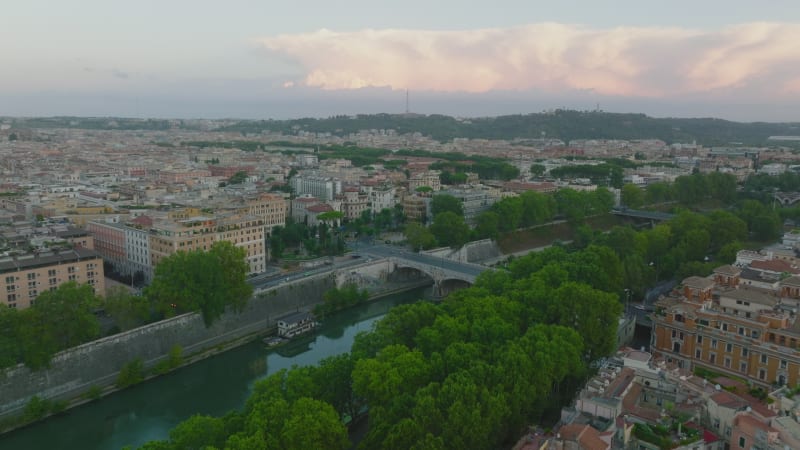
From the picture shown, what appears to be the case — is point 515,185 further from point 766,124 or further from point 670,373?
point 766,124

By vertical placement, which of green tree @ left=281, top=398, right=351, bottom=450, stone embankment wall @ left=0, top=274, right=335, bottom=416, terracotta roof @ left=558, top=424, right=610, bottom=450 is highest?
terracotta roof @ left=558, top=424, right=610, bottom=450

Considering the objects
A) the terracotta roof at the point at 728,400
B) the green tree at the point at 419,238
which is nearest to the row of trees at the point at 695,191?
the green tree at the point at 419,238

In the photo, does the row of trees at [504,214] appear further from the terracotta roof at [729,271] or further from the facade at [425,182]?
the terracotta roof at [729,271]

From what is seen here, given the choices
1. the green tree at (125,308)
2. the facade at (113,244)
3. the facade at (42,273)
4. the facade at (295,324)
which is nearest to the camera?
the green tree at (125,308)

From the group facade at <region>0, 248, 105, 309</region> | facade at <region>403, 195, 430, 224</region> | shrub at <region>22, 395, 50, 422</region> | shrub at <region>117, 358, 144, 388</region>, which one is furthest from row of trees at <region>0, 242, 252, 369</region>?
facade at <region>403, 195, 430, 224</region>

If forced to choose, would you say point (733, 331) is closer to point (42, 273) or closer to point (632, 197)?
point (42, 273)

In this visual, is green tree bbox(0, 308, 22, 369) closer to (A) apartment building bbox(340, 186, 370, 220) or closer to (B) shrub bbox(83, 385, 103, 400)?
(B) shrub bbox(83, 385, 103, 400)

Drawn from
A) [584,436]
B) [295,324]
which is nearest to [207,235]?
[295,324]
